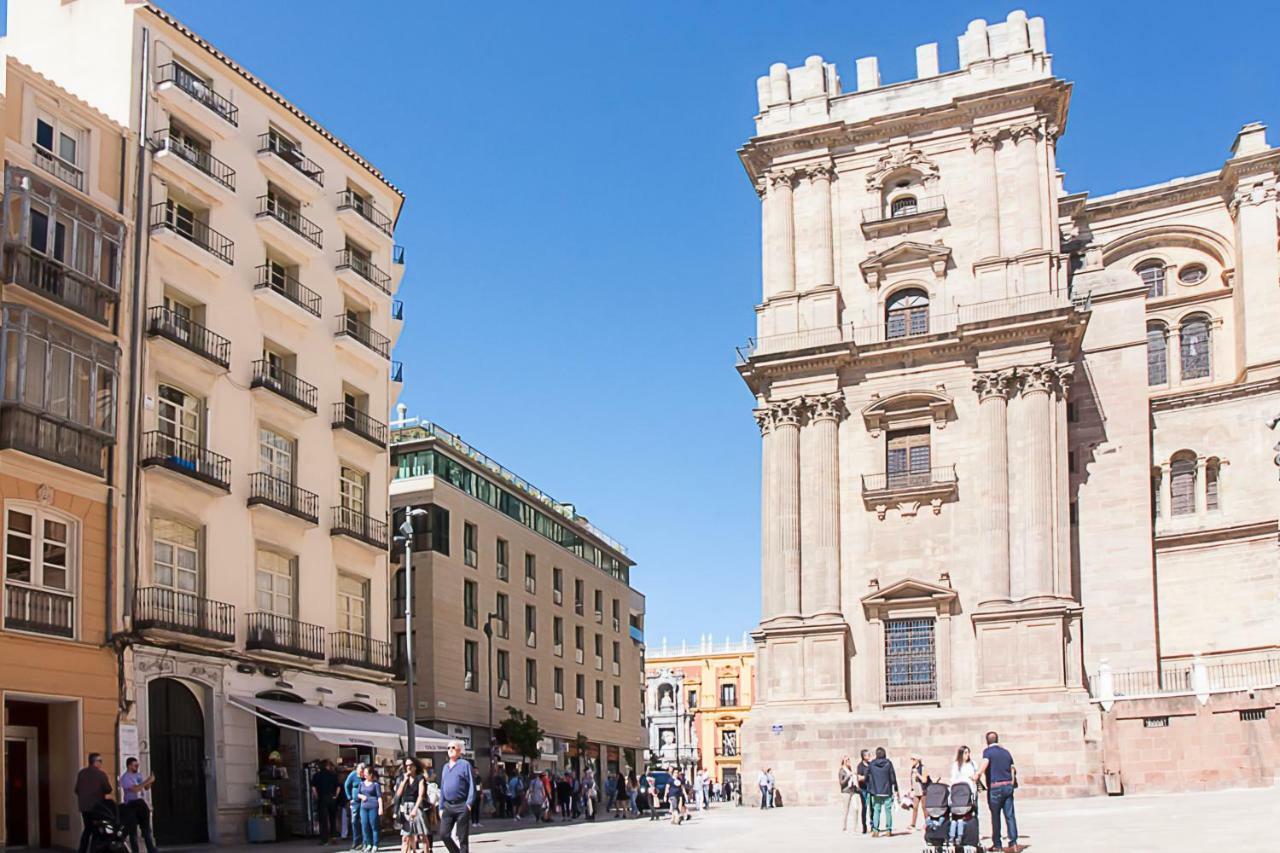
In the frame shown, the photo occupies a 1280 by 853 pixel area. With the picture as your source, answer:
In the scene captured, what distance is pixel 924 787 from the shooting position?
64.8 feet

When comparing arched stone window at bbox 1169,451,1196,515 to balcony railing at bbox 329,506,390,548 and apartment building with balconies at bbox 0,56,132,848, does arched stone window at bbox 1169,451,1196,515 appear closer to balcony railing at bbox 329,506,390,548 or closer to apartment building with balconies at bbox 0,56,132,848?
balcony railing at bbox 329,506,390,548

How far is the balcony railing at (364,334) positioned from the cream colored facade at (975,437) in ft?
44.9

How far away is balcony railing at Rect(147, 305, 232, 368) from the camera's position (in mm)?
27391

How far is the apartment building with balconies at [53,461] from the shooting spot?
23.3 meters

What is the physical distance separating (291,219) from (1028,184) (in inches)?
921

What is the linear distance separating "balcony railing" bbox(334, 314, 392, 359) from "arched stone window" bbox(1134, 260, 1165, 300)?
2957 centimetres

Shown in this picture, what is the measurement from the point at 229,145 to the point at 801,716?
23.2m

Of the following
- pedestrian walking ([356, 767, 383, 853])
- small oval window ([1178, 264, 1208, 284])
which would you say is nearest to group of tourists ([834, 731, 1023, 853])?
pedestrian walking ([356, 767, 383, 853])

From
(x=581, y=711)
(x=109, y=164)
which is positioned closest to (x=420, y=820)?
(x=109, y=164)

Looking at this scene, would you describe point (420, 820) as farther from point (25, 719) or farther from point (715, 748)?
point (715, 748)

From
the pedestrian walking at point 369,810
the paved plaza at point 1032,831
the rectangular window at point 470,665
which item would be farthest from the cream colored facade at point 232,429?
the rectangular window at point 470,665

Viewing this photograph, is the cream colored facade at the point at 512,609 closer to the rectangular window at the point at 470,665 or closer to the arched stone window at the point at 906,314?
the rectangular window at the point at 470,665

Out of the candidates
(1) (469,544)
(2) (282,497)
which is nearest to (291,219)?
(2) (282,497)

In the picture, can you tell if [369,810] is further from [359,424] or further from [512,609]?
[512,609]
